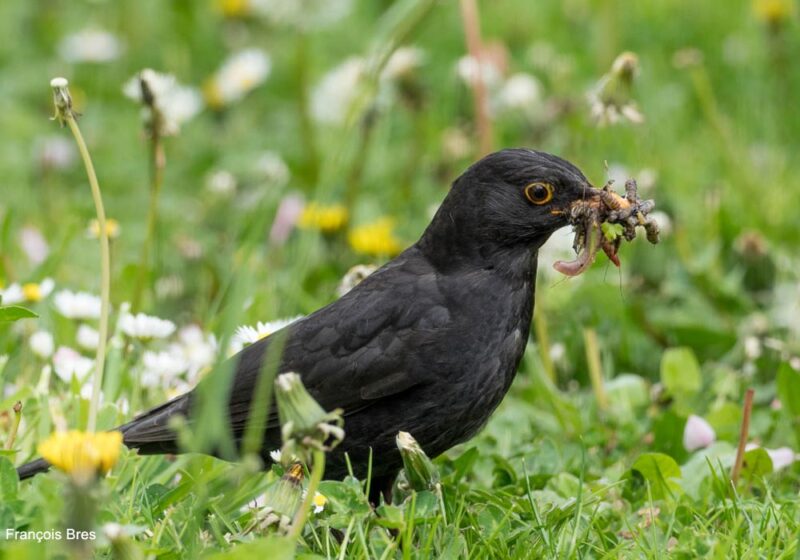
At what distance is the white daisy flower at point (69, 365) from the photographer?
156 inches

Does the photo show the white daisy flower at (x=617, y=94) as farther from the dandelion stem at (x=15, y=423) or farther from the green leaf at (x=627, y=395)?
the dandelion stem at (x=15, y=423)

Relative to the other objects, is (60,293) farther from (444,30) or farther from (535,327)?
(444,30)

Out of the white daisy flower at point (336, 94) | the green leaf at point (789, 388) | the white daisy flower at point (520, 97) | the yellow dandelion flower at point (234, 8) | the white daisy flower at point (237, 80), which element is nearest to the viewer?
the green leaf at point (789, 388)

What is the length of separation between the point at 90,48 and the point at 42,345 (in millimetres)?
3537

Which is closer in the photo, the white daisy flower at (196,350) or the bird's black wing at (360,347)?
the bird's black wing at (360,347)

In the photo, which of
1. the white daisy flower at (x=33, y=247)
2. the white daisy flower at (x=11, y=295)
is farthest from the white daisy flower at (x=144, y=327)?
the white daisy flower at (x=33, y=247)

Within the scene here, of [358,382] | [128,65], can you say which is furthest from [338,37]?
[358,382]

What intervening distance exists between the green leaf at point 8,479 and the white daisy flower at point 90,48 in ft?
15.4

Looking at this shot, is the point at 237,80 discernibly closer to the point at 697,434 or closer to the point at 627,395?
the point at 627,395

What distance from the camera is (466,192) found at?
3.59m

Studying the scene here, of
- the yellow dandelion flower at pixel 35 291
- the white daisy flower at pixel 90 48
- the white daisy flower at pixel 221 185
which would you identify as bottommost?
the yellow dandelion flower at pixel 35 291

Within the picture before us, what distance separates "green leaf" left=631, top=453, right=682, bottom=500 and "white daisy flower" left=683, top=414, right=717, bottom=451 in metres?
0.36

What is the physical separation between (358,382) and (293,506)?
2.00ft

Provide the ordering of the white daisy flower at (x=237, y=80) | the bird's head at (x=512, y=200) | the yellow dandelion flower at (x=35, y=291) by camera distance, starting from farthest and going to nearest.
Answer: the white daisy flower at (x=237, y=80) → the yellow dandelion flower at (x=35, y=291) → the bird's head at (x=512, y=200)
